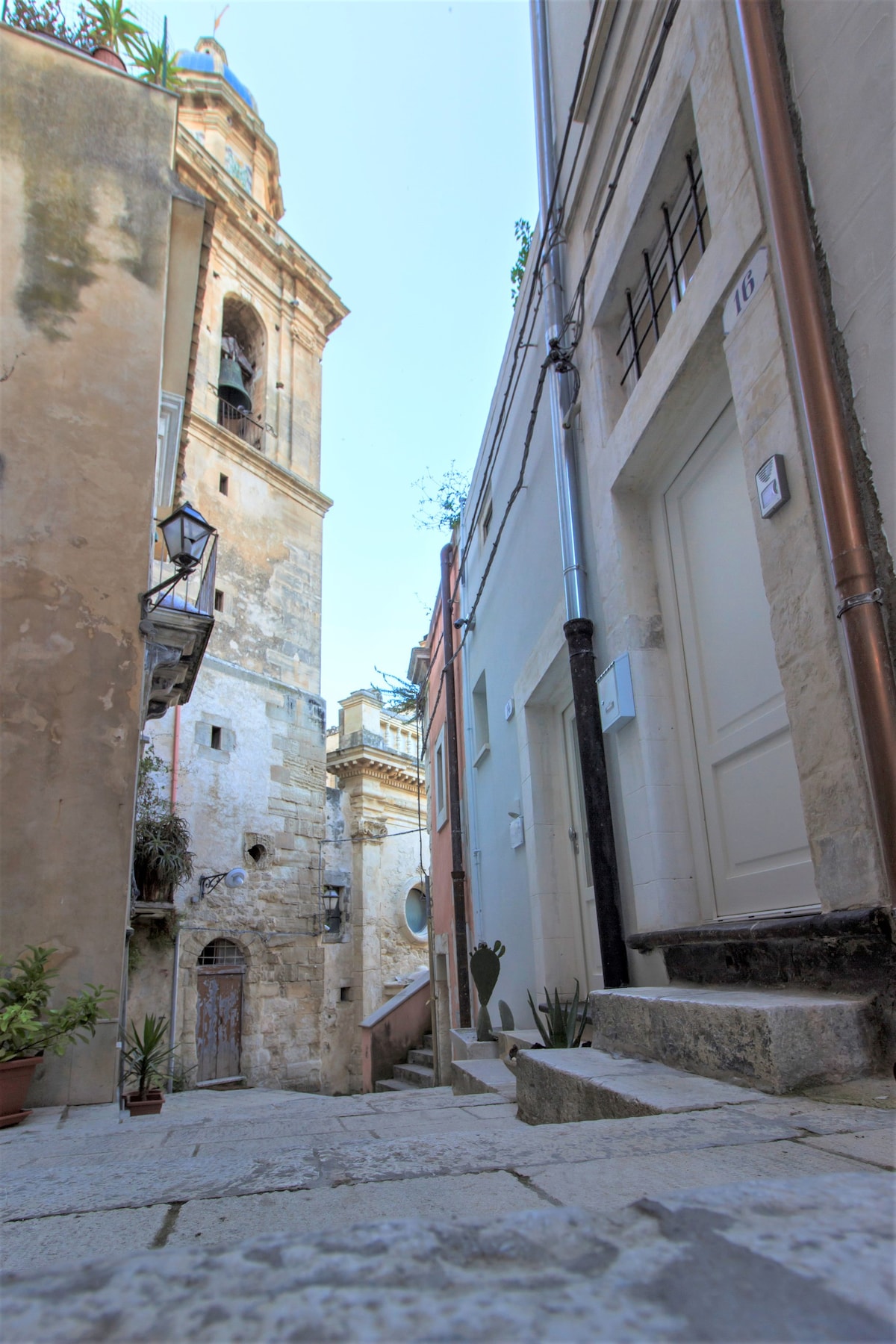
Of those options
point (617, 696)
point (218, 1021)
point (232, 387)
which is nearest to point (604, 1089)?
point (617, 696)

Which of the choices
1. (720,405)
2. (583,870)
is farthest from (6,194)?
(583,870)

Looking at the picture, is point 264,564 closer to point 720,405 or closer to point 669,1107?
point 720,405

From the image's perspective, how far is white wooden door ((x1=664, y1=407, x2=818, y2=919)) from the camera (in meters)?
3.08

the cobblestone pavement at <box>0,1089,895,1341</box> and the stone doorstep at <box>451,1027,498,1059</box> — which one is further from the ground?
the cobblestone pavement at <box>0,1089,895,1341</box>

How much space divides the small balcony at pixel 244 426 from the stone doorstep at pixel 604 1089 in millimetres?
16480

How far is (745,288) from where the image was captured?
2.93m

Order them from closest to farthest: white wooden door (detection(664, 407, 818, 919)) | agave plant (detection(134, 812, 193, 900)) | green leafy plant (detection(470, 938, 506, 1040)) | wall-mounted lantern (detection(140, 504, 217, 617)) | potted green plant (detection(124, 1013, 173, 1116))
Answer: white wooden door (detection(664, 407, 818, 919)) < potted green plant (detection(124, 1013, 173, 1116)) < green leafy plant (detection(470, 938, 506, 1040)) < wall-mounted lantern (detection(140, 504, 217, 617)) < agave plant (detection(134, 812, 193, 900))

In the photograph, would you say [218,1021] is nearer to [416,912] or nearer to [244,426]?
[416,912]

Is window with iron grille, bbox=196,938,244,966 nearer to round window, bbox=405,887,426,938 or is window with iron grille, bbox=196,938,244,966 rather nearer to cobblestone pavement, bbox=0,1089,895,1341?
round window, bbox=405,887,426,938

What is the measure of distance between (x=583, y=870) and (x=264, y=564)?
12.5m

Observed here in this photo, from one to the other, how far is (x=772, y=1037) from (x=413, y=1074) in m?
9.26

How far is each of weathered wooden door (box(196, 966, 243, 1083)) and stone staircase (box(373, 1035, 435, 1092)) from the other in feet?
10.8

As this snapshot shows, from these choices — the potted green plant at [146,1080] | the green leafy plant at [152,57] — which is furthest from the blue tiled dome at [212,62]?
the potted green plant at [146,1080]

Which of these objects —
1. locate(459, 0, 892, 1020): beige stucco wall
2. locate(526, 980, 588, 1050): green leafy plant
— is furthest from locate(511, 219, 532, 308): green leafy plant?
locate(526, 980, 588, 1050): green leafy plant
